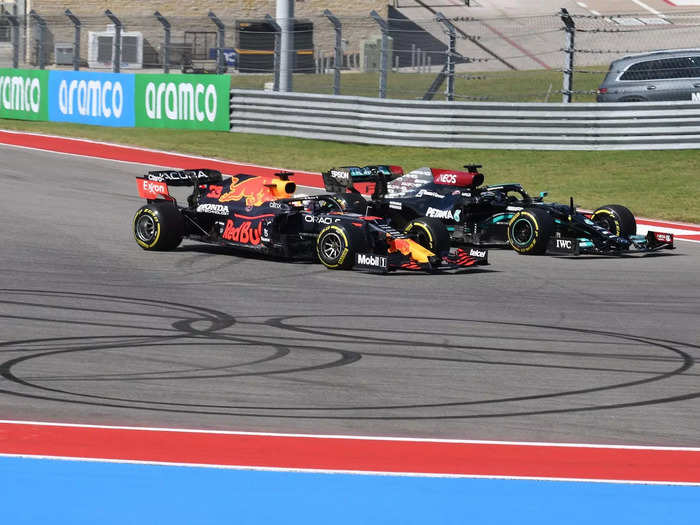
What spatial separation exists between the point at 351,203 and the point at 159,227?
2082 mm

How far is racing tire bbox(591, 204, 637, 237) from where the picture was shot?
1470 centimetres

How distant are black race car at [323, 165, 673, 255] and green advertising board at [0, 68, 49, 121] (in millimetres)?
15468

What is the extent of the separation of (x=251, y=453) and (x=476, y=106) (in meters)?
17.1

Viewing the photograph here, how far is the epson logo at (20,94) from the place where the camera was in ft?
94.0

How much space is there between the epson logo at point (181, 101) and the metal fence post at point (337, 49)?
9.11ft

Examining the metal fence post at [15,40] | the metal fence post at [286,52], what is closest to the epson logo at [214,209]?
the metal fence post at [286,52]

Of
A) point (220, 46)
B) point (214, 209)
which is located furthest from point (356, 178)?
point (220, 46)

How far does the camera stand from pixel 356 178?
1422cm

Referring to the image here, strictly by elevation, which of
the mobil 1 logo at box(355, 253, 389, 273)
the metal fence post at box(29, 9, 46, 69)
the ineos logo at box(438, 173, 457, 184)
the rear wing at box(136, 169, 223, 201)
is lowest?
the mobil 1 logo at box(355, 253, 389, 273)

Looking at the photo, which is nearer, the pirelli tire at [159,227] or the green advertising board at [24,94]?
the pirelli tire at [159,227]

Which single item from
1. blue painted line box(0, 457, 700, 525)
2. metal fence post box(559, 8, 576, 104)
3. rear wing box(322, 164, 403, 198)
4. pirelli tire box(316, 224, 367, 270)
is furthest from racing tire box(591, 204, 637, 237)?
blue painted line box(0, 457, 700, 525)

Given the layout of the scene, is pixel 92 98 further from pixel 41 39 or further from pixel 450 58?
pixel 450 58

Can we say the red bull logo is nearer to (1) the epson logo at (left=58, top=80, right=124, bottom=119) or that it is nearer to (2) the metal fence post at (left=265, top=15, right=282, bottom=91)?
(2) the metal fence post at (left=265, top=15, right=282, bottom=91)

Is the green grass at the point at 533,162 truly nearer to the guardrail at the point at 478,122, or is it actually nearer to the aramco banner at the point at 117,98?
the guardrail at the point at 478,122
